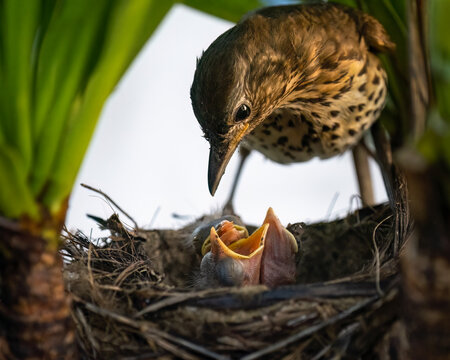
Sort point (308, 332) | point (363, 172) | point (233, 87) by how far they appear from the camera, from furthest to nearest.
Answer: point (363, 172) < point (233, 87) < point (308, 332)

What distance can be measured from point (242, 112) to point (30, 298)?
943 mm

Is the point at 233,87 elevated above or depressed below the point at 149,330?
above

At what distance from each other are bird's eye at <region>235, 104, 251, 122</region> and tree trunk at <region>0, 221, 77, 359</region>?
0.86 metres

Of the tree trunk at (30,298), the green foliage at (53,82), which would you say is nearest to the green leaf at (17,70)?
the green foliage at (53,82)

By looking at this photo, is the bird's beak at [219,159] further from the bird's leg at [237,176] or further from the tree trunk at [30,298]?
the bird's leg at [237,176]

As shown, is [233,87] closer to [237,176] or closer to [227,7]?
[227,7]

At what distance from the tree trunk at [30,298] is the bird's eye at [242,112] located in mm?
862

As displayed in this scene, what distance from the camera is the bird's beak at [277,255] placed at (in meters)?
1.88

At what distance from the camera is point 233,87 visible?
1.68 m

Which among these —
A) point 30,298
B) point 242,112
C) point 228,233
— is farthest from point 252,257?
point 30,298

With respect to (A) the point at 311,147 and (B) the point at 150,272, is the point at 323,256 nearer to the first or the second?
(A) the point at 311,147

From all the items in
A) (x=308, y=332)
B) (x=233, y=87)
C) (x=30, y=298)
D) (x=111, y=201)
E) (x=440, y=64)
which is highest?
(x=233, y=87)

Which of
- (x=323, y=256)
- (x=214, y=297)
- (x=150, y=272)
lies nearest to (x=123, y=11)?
(x=214, y=297)

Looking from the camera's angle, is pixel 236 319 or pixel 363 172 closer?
pixel 236 319
